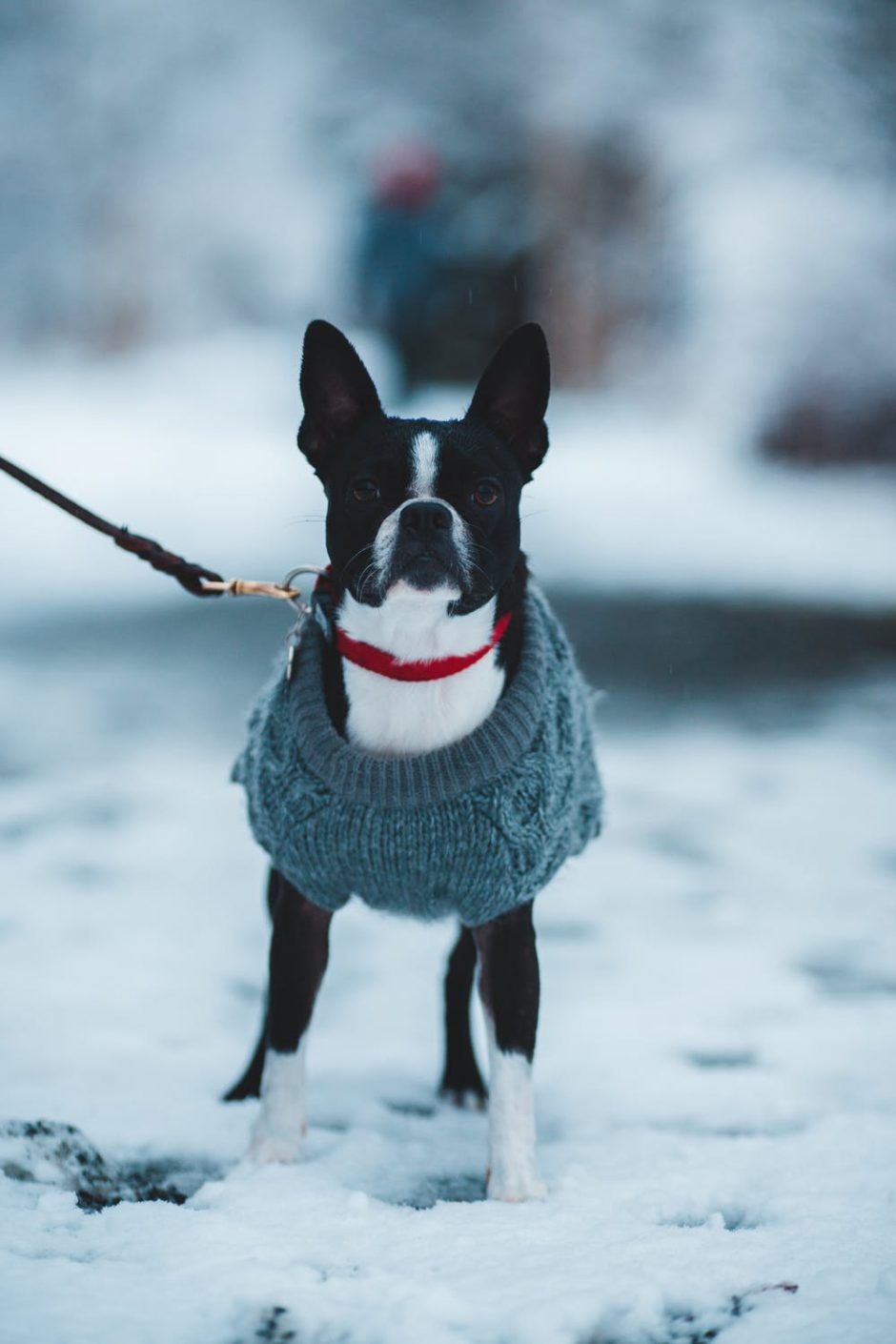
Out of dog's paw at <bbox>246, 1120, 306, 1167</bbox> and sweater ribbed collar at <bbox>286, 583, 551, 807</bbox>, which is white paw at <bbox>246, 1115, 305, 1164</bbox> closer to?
dog's paw at <bbox>246, 1120, 306, 1167</bbox>

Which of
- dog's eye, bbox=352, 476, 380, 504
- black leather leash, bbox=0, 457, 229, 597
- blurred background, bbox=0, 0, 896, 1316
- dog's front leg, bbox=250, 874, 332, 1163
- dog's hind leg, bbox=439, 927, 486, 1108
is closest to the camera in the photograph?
dog's eye, bbox=352, 476, 380, 504

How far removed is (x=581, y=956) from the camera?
366cm

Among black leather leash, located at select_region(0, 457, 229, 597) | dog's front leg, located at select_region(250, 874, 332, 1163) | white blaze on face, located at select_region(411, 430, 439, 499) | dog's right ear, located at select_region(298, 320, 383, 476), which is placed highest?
dog's right ear, located at select_region(298, 320, 383, 476)

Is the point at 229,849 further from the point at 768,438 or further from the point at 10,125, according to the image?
the point at 10,125

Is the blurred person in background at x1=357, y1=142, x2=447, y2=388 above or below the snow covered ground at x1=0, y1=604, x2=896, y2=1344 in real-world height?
above

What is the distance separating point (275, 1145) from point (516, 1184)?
17.1 inches

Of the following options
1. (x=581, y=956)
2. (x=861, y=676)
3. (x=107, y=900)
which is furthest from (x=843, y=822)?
(x=107, y=900)

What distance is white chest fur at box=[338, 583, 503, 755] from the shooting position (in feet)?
7.96

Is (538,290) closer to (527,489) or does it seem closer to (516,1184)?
(527,489)

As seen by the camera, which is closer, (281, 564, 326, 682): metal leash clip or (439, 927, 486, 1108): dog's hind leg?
(281, 564, 326, 682): metal leash clip

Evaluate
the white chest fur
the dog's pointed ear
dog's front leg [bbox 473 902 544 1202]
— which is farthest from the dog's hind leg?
the dog's pointed ear

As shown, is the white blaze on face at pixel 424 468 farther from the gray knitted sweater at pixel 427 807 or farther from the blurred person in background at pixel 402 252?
the blurred person in background at pixel 402 252

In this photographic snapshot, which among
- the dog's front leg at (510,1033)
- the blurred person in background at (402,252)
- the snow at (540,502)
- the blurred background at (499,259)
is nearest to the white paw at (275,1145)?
the dog's front leg at (510,1033)

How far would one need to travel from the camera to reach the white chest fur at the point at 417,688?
2426 millimetres
